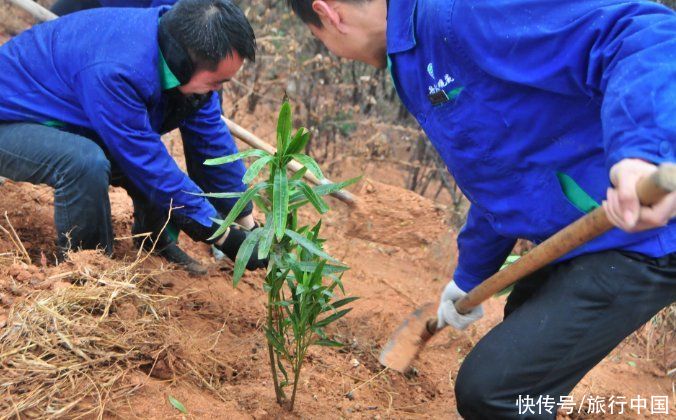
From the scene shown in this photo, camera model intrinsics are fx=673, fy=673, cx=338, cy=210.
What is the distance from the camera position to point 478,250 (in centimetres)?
260

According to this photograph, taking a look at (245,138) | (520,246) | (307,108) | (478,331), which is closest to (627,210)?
(478,331)

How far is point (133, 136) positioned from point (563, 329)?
6.59 ft

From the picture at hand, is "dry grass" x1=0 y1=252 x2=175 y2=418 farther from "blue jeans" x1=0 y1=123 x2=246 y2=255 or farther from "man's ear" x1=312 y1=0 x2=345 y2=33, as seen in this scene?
"man's ear" x1=312 y1=0 x2=345 y2=33

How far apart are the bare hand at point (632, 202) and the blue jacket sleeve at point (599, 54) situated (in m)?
0.04

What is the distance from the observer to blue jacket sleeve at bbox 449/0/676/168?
5.22 feet

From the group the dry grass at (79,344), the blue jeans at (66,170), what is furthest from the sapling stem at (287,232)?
the blue jeans at (66,170)

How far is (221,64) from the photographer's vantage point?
2969 mm

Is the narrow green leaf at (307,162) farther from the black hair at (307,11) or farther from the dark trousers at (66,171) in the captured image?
the dark trousers at (66,171)

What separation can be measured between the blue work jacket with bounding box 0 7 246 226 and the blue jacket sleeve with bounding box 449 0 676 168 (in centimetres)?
162

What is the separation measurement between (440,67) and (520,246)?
316cm

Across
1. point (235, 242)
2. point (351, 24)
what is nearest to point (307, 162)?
point (351, 24)

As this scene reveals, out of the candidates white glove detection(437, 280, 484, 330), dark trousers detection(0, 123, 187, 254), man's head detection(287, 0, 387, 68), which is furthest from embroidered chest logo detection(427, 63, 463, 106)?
dark trousers detection(0, 123, 187, 254)

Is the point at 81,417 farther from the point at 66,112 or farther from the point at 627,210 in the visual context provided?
the point at 627,210

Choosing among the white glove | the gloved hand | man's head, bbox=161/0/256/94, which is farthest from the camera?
the gloved hand
